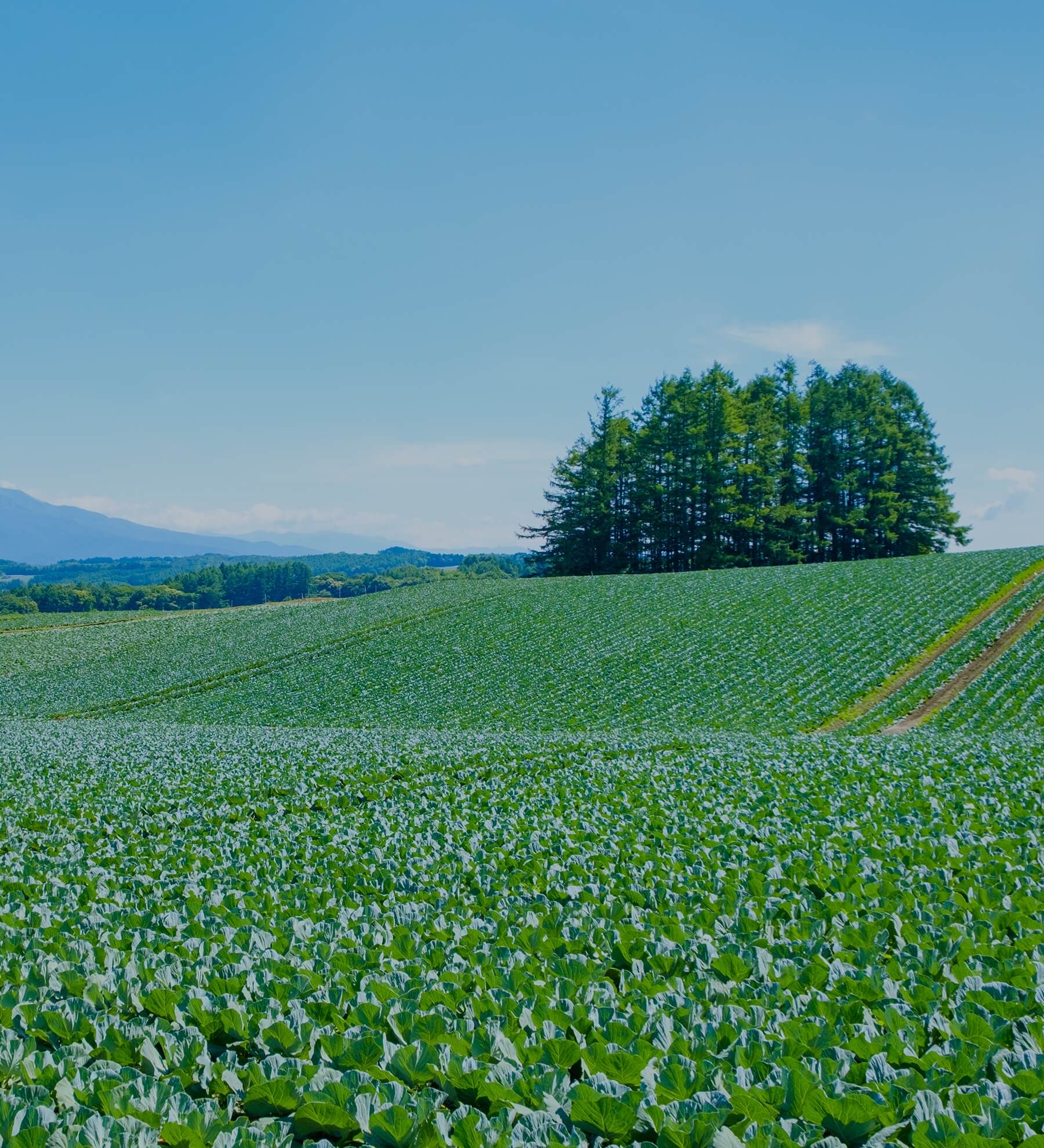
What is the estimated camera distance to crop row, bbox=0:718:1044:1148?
130 inches

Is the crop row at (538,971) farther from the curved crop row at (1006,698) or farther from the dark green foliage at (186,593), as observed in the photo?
the dark green foliage at (186,593)

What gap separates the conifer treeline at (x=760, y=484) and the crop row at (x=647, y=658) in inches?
893

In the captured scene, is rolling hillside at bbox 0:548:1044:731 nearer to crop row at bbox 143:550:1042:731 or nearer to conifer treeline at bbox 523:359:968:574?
crop row at bbox 143:550:1042:731

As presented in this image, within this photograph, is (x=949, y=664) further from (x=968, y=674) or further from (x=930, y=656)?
(x=930, y=656)

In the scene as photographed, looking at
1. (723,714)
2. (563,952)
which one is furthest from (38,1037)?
(723,714)

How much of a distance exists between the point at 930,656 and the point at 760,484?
41564mm

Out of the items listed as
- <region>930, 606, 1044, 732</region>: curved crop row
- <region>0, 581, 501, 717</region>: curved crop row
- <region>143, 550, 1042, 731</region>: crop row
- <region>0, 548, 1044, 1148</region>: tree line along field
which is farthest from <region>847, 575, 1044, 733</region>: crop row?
<region>0, 581, 501, 717</region>: curved crop row

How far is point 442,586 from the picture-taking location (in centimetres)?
6397

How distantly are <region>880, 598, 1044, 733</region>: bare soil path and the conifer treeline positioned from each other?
35.7 m

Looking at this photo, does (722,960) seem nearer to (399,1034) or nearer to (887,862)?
(399,1034)

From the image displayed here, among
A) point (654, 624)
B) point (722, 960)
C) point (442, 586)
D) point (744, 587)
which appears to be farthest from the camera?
point (442, 586)

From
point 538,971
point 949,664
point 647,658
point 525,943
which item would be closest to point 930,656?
point 949,664

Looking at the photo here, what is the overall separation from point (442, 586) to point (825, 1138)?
61385 mm

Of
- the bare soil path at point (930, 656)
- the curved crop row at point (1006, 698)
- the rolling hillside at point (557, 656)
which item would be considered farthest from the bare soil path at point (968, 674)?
the rolling hillside at point (557, 656)
